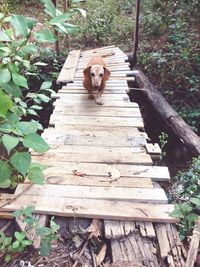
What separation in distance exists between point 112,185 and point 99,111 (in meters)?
1.91

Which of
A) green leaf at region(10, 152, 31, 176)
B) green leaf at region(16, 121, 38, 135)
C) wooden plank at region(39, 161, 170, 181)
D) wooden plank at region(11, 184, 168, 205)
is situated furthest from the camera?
wooden plank at region(39, 161, 170, 181)

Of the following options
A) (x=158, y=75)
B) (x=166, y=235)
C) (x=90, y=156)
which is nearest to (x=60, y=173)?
(x=90, y=156)

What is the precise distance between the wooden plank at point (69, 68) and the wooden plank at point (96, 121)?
4.97 feet

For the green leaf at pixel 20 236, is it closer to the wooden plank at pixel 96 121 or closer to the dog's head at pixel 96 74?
the wooden plank at pixel 96 121

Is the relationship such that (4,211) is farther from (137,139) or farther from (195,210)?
(137,139)

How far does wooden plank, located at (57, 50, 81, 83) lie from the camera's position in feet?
17.7

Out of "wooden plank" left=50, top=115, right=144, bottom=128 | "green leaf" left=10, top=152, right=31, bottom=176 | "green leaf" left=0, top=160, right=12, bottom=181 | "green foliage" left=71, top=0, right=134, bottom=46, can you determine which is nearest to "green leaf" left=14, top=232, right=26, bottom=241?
"green leaf" left=0, top=160, right=12, bottom=181

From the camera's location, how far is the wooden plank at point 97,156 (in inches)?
114

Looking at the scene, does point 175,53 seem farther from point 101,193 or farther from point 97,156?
point 101,193

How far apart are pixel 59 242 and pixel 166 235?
2.17ft

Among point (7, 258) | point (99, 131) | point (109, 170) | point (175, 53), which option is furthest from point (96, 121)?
point (175, 53)

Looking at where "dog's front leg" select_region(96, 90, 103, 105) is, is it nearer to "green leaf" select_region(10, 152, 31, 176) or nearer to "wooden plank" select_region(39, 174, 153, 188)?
"wooden plank" select_region(39, 174, 153, 188)

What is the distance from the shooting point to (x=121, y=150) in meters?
3.10

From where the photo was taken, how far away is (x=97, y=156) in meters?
2.97
